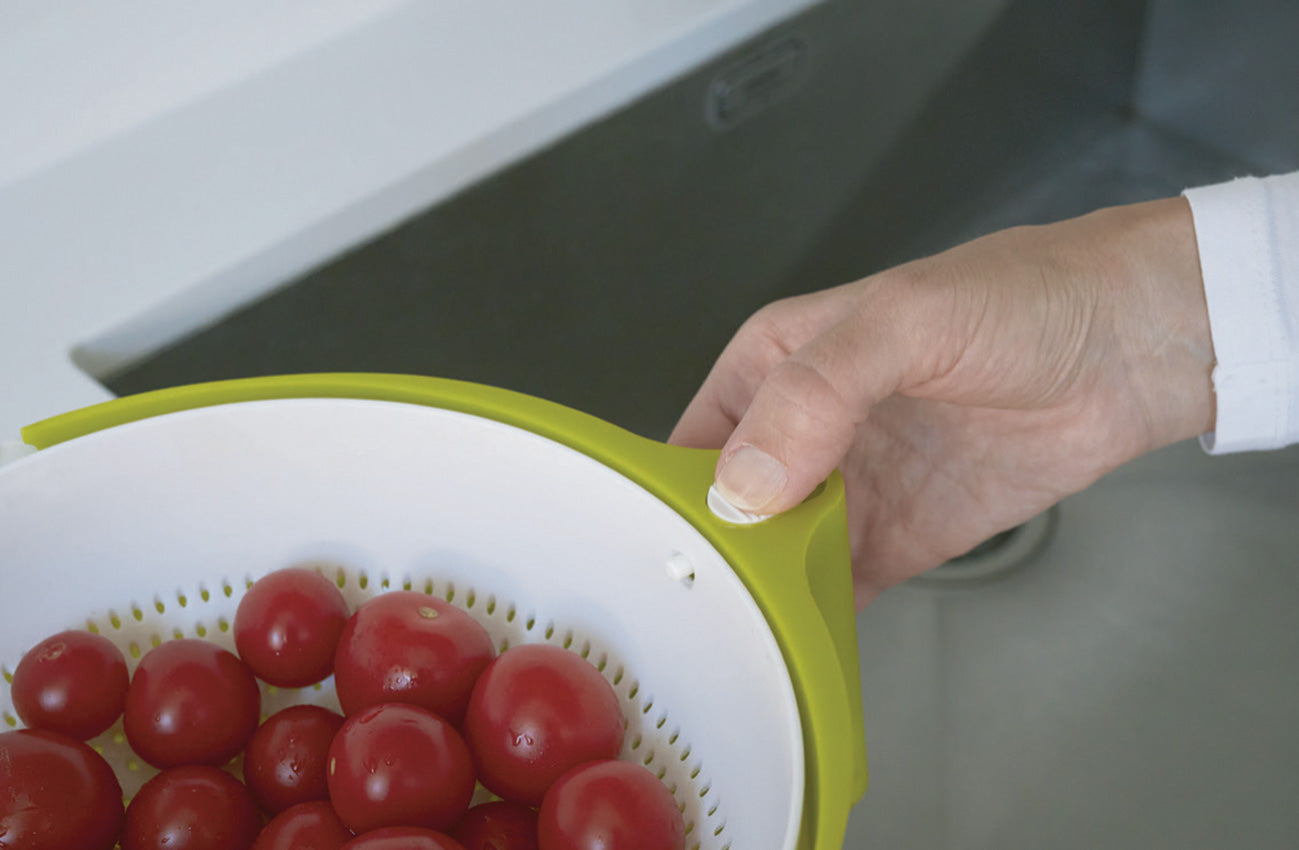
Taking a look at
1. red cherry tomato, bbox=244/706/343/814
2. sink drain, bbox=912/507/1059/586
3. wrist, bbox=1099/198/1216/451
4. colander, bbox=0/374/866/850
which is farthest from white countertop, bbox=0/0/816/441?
sink drain, bbox=912/507/1059/586

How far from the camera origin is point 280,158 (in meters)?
0.74

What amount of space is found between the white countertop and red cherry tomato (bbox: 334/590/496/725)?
0.73 ft

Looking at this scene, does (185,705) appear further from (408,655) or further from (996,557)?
(996,557)

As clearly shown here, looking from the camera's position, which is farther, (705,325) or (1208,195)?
(705,325)

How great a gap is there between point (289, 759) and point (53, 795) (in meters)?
0.10

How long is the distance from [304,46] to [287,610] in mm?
505

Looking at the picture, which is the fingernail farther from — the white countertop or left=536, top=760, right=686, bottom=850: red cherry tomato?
the white countertop

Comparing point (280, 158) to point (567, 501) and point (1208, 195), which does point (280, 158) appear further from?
point (1208, 195)

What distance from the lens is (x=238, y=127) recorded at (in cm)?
78

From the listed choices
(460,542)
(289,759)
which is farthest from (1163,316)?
(289,759)

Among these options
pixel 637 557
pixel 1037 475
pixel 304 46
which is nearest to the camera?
pixel 637 557

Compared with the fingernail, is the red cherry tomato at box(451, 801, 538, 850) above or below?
below

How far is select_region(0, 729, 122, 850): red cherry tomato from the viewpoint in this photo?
17.6 inches

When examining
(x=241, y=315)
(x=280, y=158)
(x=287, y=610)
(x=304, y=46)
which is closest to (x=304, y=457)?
(x=287, y=610)
